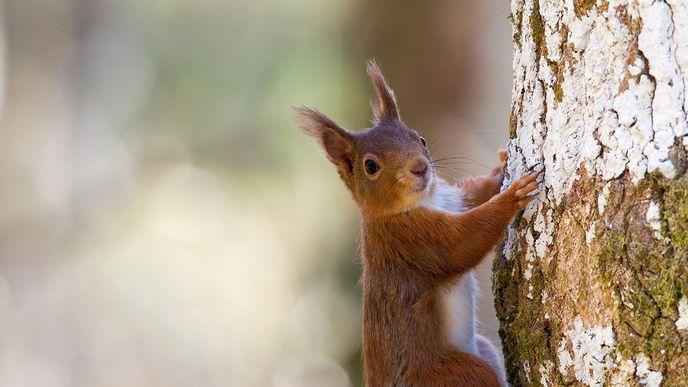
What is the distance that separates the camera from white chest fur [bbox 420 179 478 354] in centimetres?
265

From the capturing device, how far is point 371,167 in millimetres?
3080

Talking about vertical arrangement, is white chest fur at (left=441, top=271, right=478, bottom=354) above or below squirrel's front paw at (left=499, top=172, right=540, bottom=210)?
below

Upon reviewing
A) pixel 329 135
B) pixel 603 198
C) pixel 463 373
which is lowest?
pixel 463 373

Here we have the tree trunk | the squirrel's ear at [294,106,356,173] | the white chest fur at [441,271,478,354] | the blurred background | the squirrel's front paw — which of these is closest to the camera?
the tree trunk

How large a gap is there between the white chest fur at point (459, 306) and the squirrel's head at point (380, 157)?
3.1 inches

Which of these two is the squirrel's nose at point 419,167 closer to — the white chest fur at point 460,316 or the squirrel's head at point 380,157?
the squirrel's head at point 380,157

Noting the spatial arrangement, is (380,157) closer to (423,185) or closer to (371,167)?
(371,167)

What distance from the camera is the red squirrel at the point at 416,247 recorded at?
2.51 metres

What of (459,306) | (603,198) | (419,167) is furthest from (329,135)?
(603,198)

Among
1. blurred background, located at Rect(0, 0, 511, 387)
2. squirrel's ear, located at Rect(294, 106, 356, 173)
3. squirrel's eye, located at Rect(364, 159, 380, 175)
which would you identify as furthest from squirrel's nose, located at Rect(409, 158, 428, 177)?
blurred background, located at Rect(0, 0, 511, 387)

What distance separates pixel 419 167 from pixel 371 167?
23cm

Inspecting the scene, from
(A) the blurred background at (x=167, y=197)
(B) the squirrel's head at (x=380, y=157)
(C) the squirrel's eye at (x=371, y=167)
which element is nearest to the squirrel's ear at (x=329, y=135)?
(B) the squirrel's head at (x=380, y=157)

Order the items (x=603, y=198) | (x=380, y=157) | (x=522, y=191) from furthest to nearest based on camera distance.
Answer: (x=380, y=157)
(x=522, y=191)
(x=603, y=198)

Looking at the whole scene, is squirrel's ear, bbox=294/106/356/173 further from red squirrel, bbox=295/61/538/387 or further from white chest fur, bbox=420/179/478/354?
white chest fur, bbox=420/179/478/354
